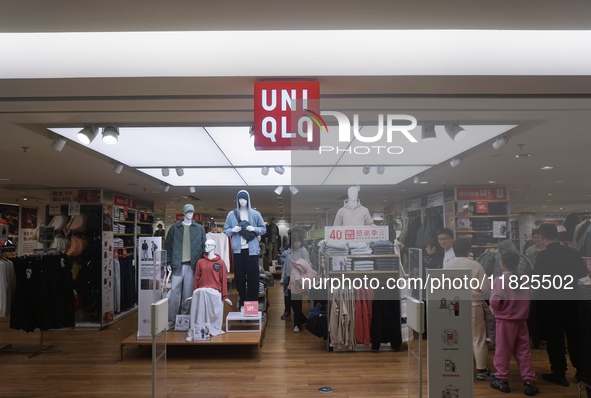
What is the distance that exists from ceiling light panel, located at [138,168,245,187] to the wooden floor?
277cm

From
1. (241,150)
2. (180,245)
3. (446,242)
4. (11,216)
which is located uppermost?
(241,150)

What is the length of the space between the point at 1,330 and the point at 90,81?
23.5 feet

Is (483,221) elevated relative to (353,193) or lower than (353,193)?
lower

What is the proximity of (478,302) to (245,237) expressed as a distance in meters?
3.00

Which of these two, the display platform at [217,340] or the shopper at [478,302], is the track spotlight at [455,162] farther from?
the display platform at [217,340]

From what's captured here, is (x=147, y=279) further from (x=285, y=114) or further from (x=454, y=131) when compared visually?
(x=454, y=131)

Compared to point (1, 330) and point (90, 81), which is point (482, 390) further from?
point (1, 330)

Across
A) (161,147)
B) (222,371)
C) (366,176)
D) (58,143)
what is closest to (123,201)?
(161,147)

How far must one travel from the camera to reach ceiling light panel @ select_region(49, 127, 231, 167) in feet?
14.9

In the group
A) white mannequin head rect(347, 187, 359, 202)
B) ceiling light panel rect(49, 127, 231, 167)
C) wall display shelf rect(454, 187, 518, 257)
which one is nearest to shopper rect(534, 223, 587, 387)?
wall display shelf rect(454, 187, 518, 257)

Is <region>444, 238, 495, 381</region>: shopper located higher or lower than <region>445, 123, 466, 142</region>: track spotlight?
lower

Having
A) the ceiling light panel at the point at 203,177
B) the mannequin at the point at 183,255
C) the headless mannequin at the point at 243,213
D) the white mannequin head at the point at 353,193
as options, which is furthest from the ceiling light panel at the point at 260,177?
the white mannequin head at the point at 353,193

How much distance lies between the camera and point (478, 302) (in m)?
4.80

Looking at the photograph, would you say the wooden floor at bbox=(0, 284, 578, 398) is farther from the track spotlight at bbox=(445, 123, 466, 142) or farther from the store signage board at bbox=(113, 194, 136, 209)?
the store signage board at bbox=(113, 194, 136, 209)
